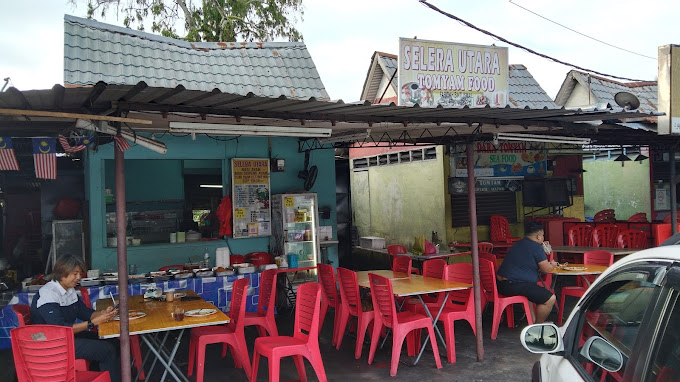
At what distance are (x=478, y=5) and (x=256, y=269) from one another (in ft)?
22.8

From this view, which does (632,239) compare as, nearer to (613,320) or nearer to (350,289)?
(350,289)

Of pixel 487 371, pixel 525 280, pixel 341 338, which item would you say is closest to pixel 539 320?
pixel 525 280

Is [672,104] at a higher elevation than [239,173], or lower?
higher

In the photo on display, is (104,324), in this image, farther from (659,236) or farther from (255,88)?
(659,236)

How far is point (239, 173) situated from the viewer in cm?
951

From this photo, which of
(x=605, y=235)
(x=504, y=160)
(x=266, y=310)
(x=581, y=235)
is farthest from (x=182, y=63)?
(x=605, y=235)

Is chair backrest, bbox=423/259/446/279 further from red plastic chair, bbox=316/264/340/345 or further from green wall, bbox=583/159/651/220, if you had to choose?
green wall, bbox=583/159/651/220

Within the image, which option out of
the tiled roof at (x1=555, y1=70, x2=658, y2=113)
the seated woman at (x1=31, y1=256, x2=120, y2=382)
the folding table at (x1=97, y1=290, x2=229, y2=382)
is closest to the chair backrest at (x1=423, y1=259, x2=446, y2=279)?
the folding table at (x1=97, y1=290, x2=229, y2=382)

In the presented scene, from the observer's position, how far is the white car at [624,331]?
1.82m

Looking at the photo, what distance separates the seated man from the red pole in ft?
14.5

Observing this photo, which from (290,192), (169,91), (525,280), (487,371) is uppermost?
(169,91)

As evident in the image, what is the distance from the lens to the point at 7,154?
5.38 m

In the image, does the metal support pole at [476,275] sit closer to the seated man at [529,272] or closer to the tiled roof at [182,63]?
the seated man at [529,272]

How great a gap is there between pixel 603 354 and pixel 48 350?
12.0 feet
